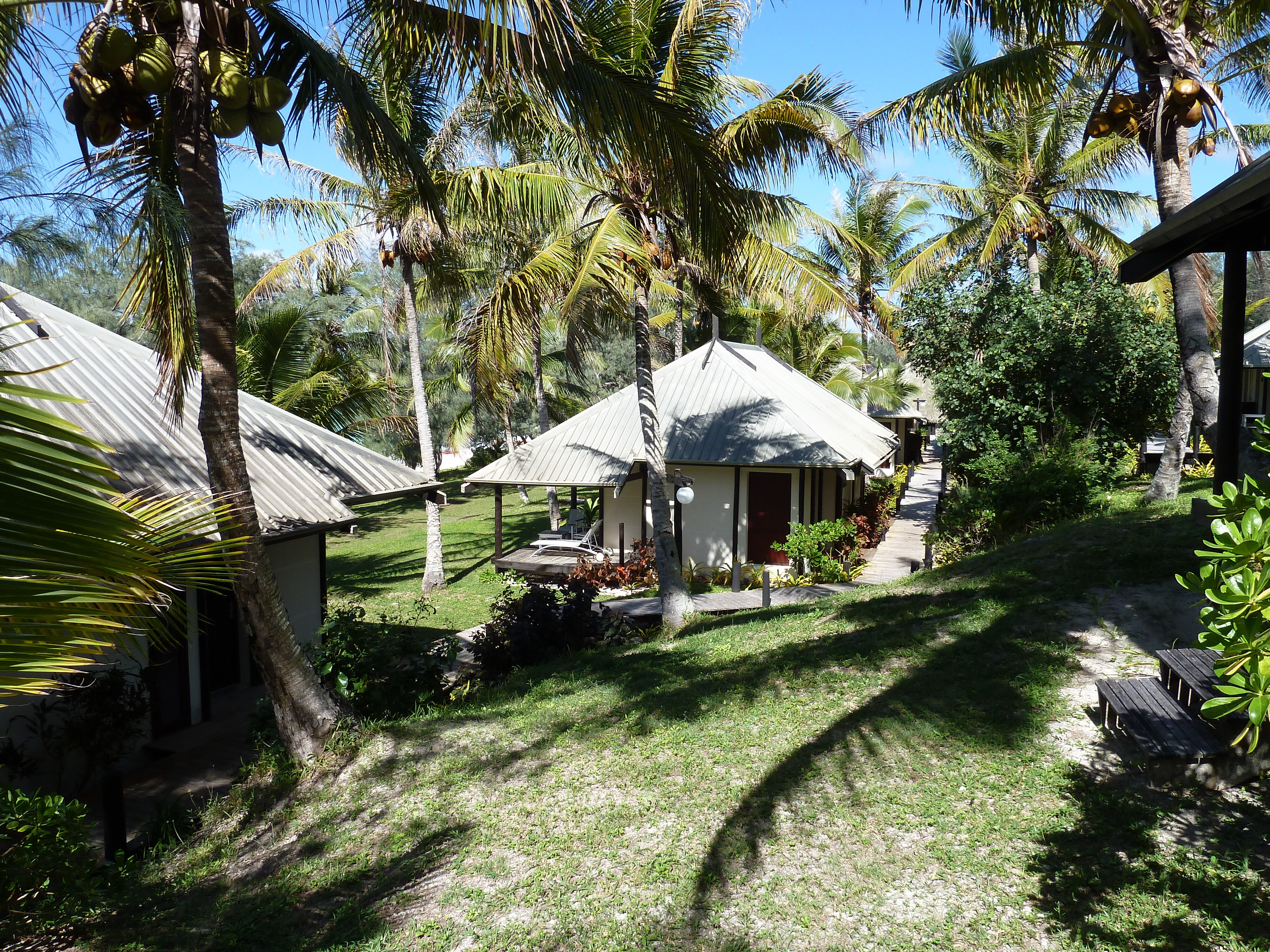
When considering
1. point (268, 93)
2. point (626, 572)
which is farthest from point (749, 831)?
point (626, 572)

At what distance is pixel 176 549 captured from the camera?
2.43m

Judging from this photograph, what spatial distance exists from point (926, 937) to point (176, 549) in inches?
145

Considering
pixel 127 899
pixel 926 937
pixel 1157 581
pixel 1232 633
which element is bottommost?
pixel 127 899

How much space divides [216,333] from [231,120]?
151 cm

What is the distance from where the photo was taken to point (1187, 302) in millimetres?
9586

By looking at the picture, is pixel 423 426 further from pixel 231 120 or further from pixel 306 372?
pixel 231 120

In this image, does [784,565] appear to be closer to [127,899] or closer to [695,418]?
[695,418]

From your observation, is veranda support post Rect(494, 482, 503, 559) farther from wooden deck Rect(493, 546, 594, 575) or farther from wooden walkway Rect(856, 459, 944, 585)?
wooden walkway Rect(856, 459, 944, 585)

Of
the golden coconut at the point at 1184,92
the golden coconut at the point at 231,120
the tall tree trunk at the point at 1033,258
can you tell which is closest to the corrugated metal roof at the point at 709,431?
the tall tree trunk at the point at 1033,258

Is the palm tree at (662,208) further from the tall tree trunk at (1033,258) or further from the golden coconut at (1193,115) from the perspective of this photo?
the tall tree trunk at (1033,258)

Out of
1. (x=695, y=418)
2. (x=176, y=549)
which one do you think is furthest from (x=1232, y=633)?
(x=695, y=418)

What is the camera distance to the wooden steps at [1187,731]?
4477 mm

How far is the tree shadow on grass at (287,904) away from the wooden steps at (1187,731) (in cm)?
408

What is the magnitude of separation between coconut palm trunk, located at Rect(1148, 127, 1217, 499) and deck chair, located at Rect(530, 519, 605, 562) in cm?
1146
